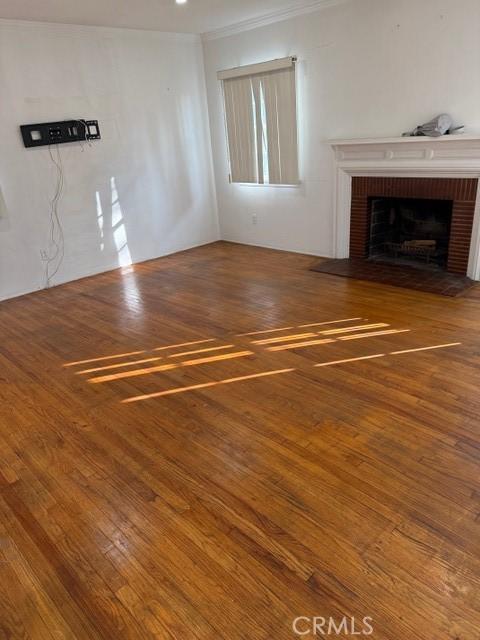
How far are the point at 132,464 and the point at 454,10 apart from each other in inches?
168

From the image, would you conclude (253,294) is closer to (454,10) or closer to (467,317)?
(467,317)

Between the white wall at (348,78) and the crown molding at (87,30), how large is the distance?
16.7 inches

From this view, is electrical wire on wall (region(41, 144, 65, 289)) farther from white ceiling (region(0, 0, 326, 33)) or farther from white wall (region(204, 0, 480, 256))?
white wall (region(204, 0, 480, 256))

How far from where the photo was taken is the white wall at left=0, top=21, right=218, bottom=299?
4.50 m

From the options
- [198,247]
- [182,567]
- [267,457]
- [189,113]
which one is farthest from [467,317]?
[189,113]

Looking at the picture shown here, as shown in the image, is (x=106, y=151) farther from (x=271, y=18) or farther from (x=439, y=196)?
(x=439, y=196)

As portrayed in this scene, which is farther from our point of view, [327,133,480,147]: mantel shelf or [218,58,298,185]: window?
[218,58,298,185]: window

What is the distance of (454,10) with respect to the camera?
12.2ft

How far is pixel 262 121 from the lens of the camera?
5.34m
